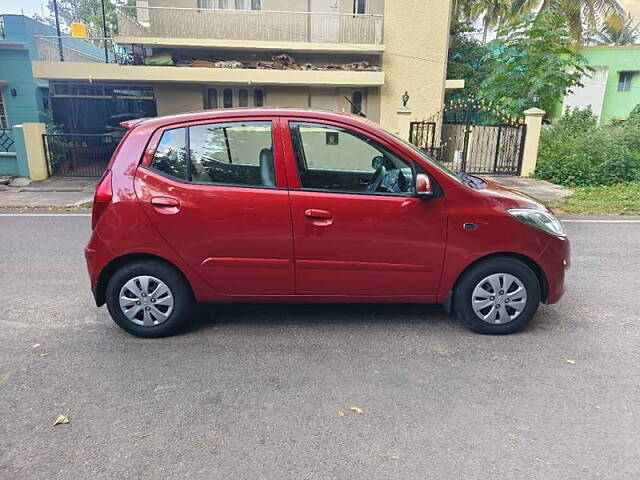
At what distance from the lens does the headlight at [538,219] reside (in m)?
3.80

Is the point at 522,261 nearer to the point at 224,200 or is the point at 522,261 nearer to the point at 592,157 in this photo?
the point at 224,200

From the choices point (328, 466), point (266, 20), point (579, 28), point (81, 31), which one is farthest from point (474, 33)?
point (328, 466)

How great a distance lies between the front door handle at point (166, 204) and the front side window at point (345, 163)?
99 cm

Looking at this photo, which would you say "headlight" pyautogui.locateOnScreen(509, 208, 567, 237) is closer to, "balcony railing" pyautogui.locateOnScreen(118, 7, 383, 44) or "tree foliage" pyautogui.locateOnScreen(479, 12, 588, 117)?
"tree foliage" pyautogui.locateOnScreen(479, 12, 588, 117)

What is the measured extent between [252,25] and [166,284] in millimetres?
15523

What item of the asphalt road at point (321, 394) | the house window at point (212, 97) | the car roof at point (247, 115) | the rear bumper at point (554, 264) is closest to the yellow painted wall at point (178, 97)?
the house window at point (212, 97)

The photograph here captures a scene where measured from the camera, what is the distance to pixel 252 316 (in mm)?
4359

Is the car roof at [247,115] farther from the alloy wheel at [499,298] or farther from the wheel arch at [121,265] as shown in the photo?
the alloy wheel at [499,298]

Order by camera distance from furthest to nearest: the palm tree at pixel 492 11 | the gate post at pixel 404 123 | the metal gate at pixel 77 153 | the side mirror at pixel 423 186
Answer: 1. the palm tree at pixel 492 11
2. the gate post at pixel 404 123
3. the metal gate at pixel 77 153
4. the side mirror at pixel 423 186

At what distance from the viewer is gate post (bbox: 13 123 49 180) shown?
40.8 feet

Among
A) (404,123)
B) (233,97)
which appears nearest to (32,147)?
(233,97)

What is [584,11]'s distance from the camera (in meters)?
24.1

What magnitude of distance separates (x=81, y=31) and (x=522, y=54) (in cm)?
1777

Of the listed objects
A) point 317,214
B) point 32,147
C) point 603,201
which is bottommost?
point 603,201
